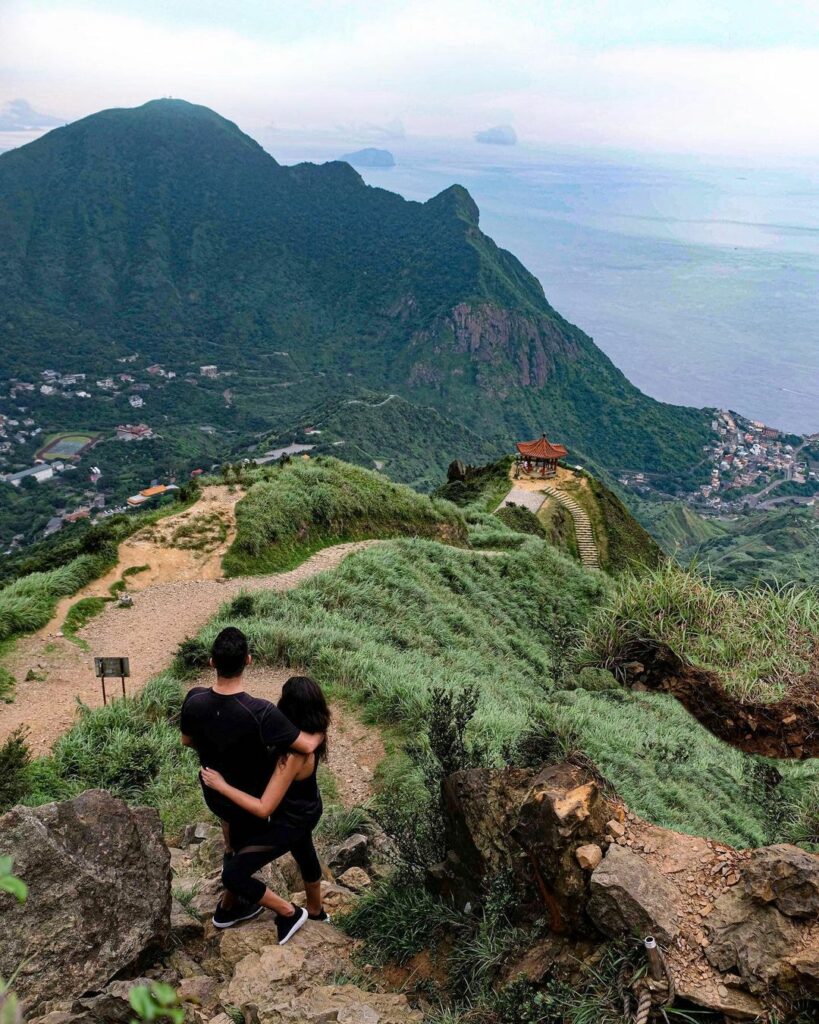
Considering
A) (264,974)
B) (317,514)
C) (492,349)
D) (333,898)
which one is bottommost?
(317,514)

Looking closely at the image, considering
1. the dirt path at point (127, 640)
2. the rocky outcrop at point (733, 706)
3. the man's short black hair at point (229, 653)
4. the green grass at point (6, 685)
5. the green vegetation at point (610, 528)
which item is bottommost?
the green vegetation at point (610, 528)

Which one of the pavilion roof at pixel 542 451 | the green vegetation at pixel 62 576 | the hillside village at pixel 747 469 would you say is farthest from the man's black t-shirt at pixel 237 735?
the hillside village at pixel 747 469

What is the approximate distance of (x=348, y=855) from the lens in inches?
210

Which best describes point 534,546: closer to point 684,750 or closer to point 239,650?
point 684,750

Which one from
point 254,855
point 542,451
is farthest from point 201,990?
point 542,451

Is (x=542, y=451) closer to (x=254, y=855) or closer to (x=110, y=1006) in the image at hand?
(x=254, y=855)

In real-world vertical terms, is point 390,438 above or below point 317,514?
below

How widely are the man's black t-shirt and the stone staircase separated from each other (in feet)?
92.4

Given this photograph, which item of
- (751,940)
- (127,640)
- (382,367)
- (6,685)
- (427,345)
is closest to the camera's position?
(751,940)

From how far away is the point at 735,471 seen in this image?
409 feet

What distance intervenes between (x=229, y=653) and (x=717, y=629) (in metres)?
8.82

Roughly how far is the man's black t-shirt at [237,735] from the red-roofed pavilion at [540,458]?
35.4 metres

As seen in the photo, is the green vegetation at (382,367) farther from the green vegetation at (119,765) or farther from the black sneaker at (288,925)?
the black sneaker at (288,925)

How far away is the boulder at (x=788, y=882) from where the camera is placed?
3229 millimetres
